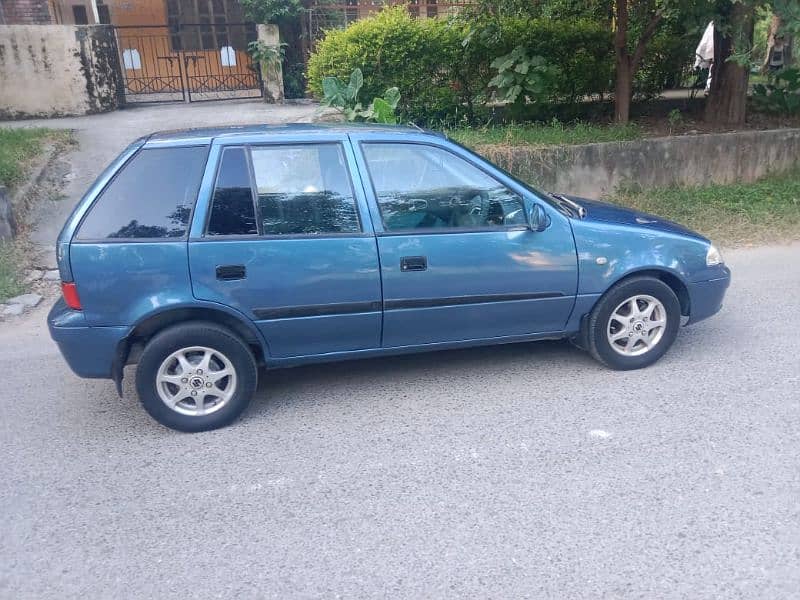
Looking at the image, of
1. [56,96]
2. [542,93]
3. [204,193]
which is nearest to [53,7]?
[56,96]

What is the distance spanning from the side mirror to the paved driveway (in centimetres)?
551

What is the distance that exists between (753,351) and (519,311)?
1806mm

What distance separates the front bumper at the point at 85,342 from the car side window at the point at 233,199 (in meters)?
0.79

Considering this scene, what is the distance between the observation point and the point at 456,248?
14.1 ft

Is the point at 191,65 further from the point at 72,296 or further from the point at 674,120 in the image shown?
the point at 72,296

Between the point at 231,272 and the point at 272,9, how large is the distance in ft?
35.3

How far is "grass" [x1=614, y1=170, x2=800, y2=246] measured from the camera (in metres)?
8.11

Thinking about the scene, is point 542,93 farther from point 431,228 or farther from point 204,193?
point 204,193

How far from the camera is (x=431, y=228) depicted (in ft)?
14.1

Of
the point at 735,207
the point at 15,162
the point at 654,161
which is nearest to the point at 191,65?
the point at 15,162

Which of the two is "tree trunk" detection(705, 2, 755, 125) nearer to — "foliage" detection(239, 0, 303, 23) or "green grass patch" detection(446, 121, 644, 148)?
"green grass patch" detection(446, 121, 644, 148)

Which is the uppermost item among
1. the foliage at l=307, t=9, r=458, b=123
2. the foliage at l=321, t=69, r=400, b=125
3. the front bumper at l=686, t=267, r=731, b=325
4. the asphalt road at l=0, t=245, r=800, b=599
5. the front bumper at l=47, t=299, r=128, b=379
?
the foliage at l=307, t=9, r=458, b=123

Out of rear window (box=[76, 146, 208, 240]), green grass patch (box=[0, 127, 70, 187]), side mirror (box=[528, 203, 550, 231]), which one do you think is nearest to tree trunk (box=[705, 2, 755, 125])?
side mirror (box=[528, 203, 550, 231])

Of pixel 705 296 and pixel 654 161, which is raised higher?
pixel 654 161
